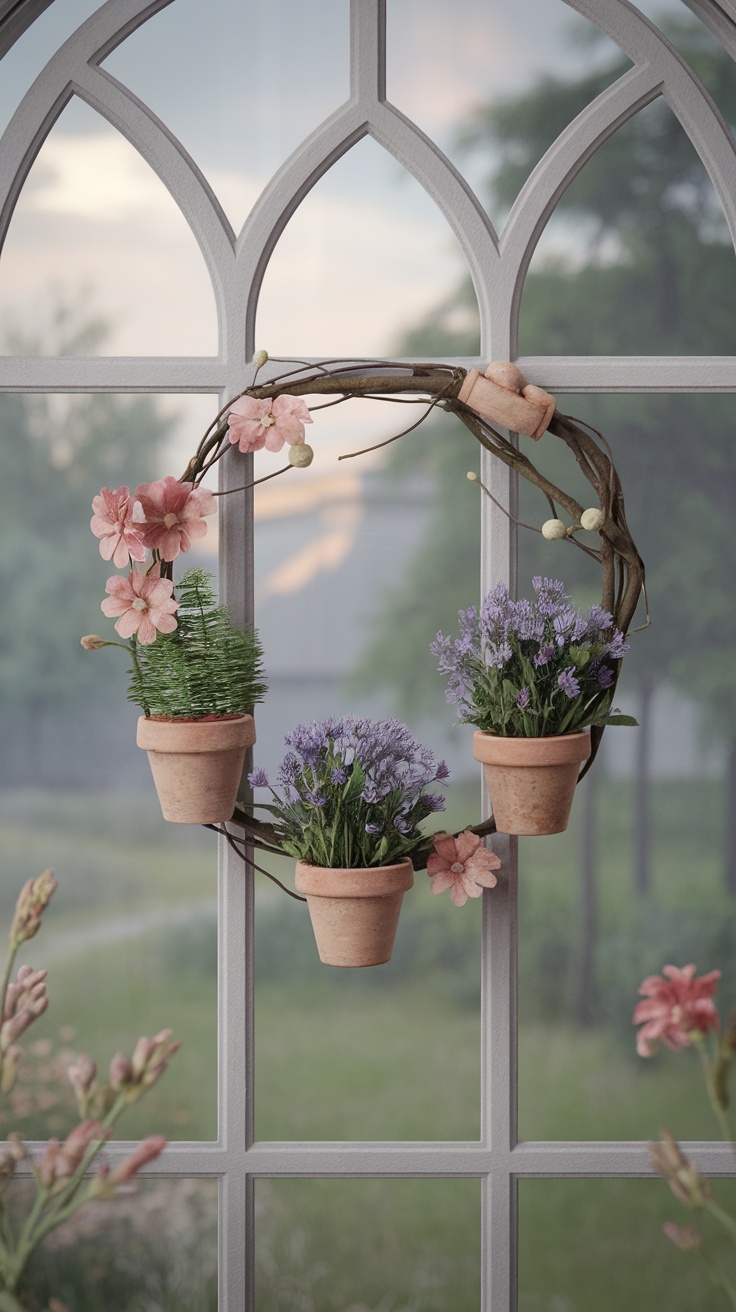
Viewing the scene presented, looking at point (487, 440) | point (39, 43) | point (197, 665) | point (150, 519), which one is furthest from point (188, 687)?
point (39, 43)

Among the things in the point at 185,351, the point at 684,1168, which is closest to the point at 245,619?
the point at 185,351

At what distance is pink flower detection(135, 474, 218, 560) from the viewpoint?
1497 millimetres

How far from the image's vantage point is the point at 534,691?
147cm

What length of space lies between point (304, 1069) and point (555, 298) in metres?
1.40

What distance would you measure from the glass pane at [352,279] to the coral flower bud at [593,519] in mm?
392

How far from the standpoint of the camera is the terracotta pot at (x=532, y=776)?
148cm

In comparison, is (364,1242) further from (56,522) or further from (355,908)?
(56,522)

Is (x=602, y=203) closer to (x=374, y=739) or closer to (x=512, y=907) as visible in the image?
(x=374, y=739)

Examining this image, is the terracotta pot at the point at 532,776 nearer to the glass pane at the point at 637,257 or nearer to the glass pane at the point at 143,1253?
the glass pane at the point at 637,257

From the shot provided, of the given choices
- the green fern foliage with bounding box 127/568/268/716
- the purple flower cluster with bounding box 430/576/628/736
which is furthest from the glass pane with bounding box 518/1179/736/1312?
the green fern foliage with bounding box 127/568/268/716

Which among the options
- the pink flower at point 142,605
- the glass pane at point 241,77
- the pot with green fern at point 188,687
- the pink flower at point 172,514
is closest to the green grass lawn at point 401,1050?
the pot with green fern at point 188,687

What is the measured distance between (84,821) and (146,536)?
56 centimetres

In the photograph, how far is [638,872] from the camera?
1738 mm

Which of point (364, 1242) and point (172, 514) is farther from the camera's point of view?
point (364, 1242)
